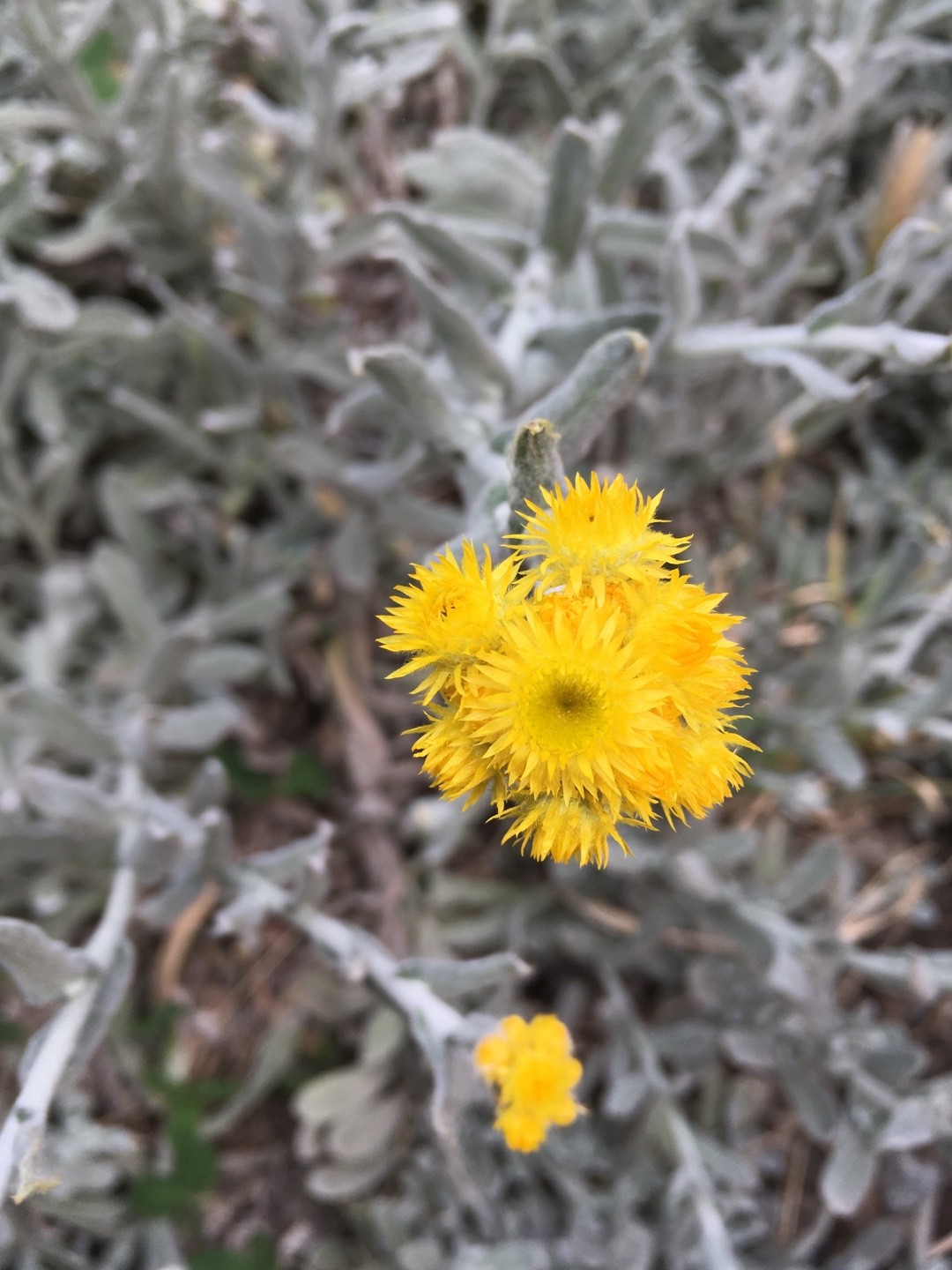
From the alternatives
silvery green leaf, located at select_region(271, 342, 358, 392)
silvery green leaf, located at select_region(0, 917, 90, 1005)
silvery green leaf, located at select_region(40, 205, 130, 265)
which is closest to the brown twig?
silvery green leaf, located at select_region(0, 917, 90, 1005)

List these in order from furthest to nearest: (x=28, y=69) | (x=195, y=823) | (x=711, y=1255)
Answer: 1. (x=28, y=69)
2. (x=195, y=823)
3. (x=711, y=1255)

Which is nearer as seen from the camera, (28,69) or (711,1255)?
(711,1255)

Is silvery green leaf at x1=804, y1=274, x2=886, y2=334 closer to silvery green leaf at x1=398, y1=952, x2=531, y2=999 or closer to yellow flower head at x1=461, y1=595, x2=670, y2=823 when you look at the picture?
yellow flower head at x1=461, y1=595, x2=670, y2=823

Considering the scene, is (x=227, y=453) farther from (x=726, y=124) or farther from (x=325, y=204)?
(x=726, y=124)

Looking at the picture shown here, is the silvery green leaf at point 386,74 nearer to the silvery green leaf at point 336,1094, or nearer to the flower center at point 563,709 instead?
the flower center at point 563,709

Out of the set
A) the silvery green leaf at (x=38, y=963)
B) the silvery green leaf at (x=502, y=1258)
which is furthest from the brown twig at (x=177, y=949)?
the silvery green leaf at (x=502, y=1258)

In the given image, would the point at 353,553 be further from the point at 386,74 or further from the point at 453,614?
the point at 453,614

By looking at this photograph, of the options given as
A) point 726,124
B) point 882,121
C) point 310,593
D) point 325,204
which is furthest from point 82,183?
point 882,121
